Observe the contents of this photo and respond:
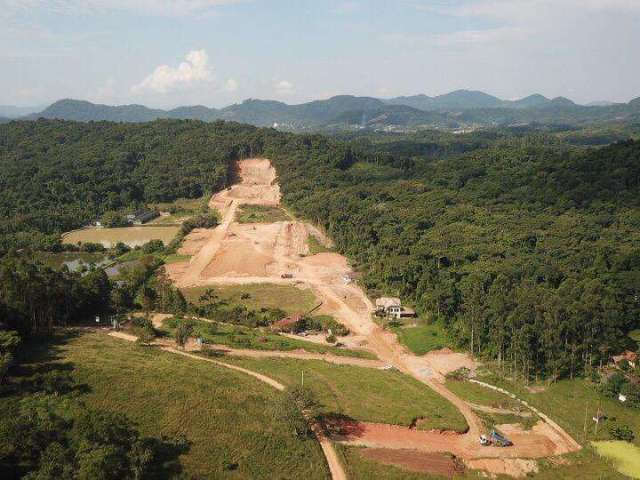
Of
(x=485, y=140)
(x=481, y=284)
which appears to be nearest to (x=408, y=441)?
(x=481, y=284)

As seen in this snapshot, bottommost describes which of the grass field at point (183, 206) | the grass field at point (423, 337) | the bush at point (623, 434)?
the bush at point (623, 434)

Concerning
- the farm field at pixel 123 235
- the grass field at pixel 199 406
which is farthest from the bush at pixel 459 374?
the farm field at pixel 123 235

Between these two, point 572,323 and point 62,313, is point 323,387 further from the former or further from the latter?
point 62,313

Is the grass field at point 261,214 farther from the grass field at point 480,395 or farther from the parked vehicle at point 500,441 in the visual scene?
the parked vehicle at point 500,441

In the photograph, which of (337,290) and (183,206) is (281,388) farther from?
(183,206)

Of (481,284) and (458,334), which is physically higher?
(481,284)
